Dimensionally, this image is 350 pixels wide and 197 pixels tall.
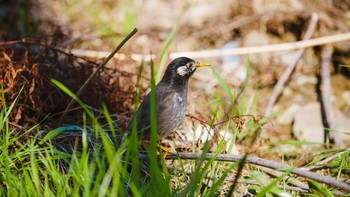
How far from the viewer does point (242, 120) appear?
351cm

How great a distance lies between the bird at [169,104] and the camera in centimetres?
367

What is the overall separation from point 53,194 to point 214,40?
4.30m

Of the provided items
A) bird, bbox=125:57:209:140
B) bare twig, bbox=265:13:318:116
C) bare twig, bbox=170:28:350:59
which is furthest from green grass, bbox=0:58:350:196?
bare twig, bbox=170:28:350:59

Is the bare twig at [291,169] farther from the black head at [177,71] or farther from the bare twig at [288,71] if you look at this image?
the bare twig at [288,71]

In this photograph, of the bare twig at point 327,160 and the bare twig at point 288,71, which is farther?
the bare twig at point 288,71

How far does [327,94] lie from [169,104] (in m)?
2.40

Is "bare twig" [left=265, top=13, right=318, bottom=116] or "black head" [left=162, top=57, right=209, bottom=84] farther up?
"bare twig" [left=265, top=13, right=318, bottom=116]

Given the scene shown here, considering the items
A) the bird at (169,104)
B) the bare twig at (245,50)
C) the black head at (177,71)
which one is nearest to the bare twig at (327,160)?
the bird at (169,104)

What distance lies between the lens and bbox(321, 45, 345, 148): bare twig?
4.62 metres

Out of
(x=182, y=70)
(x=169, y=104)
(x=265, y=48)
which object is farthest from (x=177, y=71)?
(x=265, y=48)

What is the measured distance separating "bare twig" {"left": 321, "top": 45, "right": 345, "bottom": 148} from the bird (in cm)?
156

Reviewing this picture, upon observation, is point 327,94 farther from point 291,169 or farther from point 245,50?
point 291,169

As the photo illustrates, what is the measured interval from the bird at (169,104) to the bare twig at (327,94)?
156 centimetres

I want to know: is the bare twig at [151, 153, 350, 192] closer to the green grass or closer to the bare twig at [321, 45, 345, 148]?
the green grass
